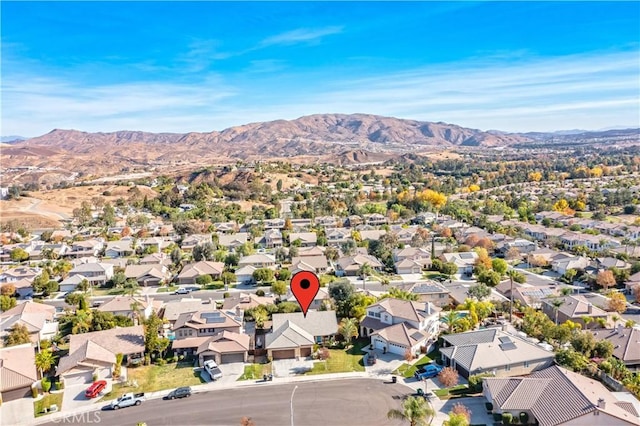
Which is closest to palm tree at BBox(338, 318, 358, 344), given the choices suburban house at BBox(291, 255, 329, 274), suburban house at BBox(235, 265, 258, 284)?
suburban house at BBox(291, 255, 329, 274)

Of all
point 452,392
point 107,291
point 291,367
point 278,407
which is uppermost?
point 107,291

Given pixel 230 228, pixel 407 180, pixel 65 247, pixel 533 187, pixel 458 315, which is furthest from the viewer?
pixel 407 180

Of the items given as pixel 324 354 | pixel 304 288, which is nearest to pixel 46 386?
pixel 304 288

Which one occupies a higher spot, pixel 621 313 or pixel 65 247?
pixel 65 247

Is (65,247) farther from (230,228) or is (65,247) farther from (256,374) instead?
(256,374)

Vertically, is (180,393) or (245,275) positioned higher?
(245,275)

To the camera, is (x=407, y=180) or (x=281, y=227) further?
(x=407, y=180)

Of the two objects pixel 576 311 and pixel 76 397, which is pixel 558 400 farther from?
pixel 76 397

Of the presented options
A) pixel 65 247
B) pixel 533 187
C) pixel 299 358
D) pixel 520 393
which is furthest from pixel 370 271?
pixel 533 187
